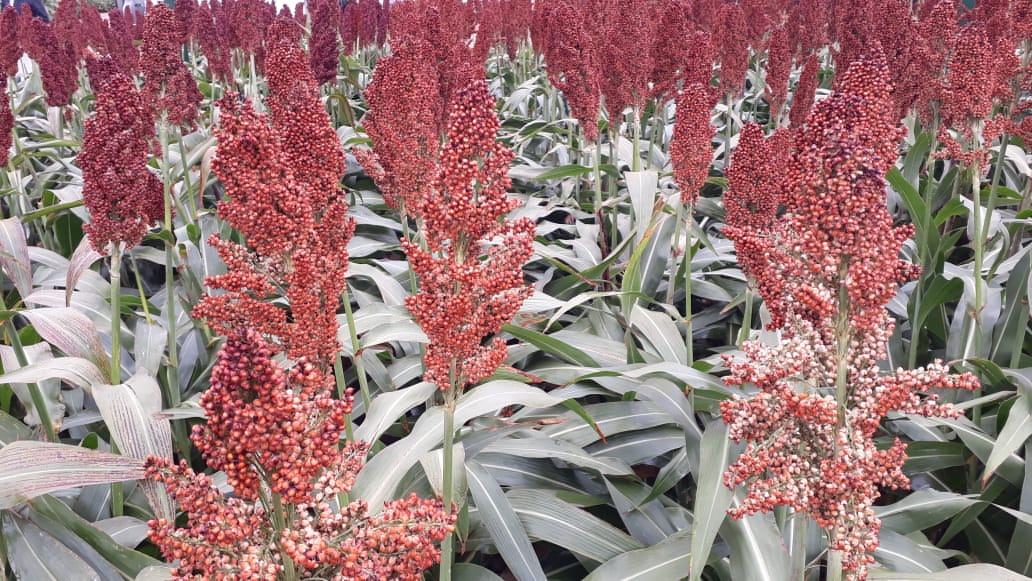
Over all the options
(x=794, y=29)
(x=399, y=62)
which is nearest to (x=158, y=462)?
(x=399, y=62)

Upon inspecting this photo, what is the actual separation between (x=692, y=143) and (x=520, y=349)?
133 centimetres

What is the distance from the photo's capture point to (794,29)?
7051 millimetres

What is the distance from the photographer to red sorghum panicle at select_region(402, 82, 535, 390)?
5.17 ft

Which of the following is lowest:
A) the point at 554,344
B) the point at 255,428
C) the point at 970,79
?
the point at 554,344

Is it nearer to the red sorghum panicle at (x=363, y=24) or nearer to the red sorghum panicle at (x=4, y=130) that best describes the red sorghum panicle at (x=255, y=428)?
the red sorghum panicle at (x=4, y=130)

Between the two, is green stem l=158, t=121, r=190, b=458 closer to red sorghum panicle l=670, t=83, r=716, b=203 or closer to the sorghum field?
the sorghum field

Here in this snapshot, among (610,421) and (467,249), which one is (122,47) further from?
(467,249)

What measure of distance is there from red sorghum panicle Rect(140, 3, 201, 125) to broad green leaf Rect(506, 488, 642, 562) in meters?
3.29

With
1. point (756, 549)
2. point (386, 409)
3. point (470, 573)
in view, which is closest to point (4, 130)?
point (386, 409)

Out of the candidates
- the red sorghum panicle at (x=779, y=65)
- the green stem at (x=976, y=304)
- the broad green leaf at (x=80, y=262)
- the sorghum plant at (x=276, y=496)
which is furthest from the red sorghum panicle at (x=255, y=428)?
the red sorghum panicle at (x=779, y=65)

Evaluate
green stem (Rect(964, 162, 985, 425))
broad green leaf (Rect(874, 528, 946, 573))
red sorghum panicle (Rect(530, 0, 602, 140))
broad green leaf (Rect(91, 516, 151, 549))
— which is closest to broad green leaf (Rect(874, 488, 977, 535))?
broad green leaf (Rect(874, 528, 946, 573))

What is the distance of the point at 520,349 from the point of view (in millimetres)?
3342

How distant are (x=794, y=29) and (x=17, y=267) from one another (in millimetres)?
6900

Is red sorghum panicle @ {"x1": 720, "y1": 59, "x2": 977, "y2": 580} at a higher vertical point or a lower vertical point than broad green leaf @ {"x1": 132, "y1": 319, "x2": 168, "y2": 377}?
higher
